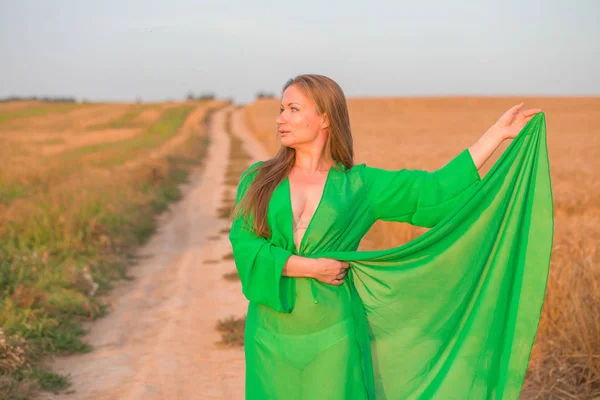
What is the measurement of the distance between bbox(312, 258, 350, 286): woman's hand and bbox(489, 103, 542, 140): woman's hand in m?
0.98

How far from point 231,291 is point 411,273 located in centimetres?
513

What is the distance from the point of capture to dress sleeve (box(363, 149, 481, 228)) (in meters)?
3.07

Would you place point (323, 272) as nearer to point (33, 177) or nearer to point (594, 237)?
point (594, 237)

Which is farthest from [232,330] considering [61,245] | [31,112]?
[31,112]

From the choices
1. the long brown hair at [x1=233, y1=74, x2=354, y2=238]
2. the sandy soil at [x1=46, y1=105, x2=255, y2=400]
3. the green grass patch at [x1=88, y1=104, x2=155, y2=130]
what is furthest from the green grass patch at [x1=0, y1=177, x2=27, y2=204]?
the green grass patch at [x1=88, y1=104, x2=155, y2=130]

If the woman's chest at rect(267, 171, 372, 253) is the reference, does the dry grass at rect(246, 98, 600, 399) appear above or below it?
below

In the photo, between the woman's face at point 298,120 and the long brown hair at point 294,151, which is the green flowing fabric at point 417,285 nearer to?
the long brown hair at point 294,151

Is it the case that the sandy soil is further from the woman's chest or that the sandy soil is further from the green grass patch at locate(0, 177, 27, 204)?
the green grass patch at locate(0, 177, 27, 204)

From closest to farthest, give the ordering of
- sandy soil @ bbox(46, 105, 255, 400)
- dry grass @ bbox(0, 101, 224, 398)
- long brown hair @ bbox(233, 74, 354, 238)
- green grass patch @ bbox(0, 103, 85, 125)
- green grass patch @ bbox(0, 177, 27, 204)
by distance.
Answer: long brown hair @ bbox(233, 74, 354, 238), sandy soil @ bbox(46, 105, 255, 400), dry grass @ bbox(0, 101, 224, 398), green grass patch @ bbox(0, 177, 27, 204), green grass patch @ bbox(0, 103, 85, 125)

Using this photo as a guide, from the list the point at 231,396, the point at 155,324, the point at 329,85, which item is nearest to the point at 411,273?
the point at 329,85

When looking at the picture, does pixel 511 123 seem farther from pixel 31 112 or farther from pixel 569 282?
pixel 31 112

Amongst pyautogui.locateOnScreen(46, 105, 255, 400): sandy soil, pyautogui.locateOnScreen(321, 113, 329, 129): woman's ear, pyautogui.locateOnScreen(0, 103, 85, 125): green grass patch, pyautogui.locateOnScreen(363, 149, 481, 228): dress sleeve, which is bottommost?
pyautogui.locateOnScreen(0, 103, 85, 125): green grass patch

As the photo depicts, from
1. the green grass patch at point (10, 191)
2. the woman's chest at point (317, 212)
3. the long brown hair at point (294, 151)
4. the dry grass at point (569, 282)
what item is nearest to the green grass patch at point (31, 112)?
the green grass patch at point (10, 191)

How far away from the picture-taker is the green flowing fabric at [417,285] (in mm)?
2854
